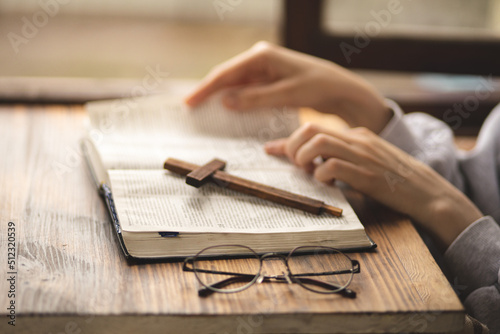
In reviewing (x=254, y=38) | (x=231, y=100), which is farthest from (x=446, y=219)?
(x=254, y=38)

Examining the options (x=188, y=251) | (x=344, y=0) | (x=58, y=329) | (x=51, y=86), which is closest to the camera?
(x=58, y=329)

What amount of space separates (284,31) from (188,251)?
868mm

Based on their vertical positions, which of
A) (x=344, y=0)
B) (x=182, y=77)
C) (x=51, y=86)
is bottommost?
(x=182, y=77)

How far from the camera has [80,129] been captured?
40.4 inches

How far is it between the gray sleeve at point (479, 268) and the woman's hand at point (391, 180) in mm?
18

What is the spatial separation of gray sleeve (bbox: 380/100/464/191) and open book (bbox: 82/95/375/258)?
7.2 inches

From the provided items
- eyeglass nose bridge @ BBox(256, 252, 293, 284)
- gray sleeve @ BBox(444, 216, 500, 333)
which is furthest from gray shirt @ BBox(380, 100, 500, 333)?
eyeglass nose bridge @ BBox(256, 252, 293, 284)

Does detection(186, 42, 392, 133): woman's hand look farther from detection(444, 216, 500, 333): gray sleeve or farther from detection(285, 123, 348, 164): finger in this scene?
detection(444, 216, 500, 333): gray sleeve

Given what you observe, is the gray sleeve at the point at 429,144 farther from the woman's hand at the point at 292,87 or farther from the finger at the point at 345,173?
the finger at the point at 345,173

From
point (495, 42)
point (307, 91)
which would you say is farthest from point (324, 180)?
point (495, 42)

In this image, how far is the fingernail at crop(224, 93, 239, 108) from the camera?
1.00 meters

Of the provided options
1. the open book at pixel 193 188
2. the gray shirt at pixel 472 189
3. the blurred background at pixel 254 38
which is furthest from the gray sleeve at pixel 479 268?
the blurred background at pixel 254 38

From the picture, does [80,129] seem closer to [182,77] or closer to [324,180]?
[324,180]

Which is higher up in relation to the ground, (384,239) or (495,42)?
(495,42)
